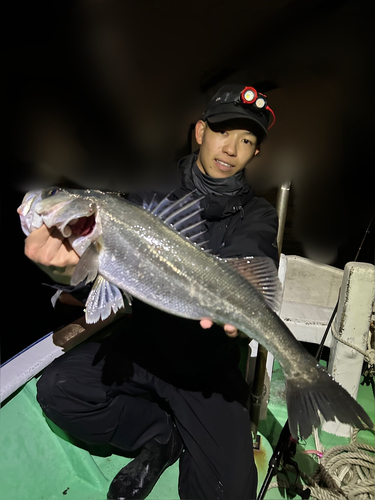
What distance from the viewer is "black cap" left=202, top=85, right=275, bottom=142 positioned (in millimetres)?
2500

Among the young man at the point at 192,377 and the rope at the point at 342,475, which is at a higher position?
the young man at the point at 192,377

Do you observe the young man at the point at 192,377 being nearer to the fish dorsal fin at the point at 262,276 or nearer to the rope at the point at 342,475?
the fish dorsal fin at the point at 262,276

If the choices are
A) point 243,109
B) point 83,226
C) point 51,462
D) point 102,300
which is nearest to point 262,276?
point 102,300

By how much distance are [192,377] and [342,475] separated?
1.55m

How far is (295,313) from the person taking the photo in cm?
355

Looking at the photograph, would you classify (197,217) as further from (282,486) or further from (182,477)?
(282,486)

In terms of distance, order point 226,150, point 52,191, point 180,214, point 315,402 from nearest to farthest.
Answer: point 315,402
point 52,191
point 180,214
point 226,150

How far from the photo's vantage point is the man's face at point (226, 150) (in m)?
2.51

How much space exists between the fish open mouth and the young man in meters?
0.92

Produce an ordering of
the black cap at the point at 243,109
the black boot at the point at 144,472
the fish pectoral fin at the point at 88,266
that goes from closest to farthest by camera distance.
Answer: the fish pectoral fin at the point at 88,266
the black boot at the point at 144,472
the black cap at the point at 243,109

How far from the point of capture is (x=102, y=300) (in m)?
1.84

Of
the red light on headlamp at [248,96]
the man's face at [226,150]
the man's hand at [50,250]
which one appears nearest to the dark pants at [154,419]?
the man's hand at [50,250]

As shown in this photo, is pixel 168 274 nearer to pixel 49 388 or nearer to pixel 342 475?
pixel 49 388

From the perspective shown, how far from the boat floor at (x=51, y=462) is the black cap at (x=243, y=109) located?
2832mm
